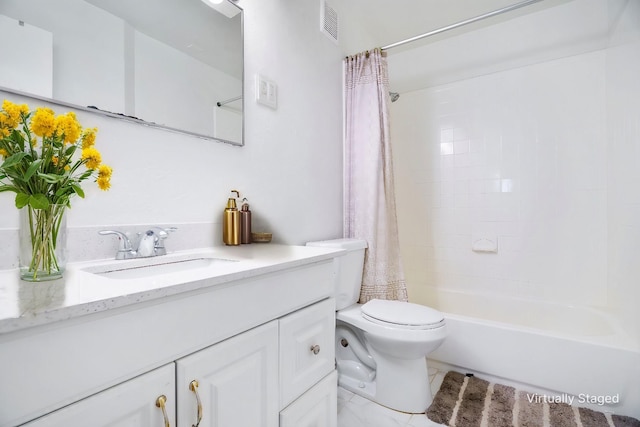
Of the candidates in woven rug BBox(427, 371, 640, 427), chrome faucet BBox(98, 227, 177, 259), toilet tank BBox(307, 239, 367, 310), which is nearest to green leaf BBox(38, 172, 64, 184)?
chrome faucet BBox(98, 227, 177, 259)

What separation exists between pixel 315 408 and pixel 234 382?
435 mm

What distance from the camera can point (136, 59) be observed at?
1025 mm

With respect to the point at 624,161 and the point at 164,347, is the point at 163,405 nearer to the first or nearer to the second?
the point at 164,347

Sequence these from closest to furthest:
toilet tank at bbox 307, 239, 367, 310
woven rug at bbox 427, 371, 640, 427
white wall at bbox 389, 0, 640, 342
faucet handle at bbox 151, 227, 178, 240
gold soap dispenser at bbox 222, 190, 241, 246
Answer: faucet handle at bbox 151, 227, 178, 240 < gold soap dispenser at bbox 222, 190, 241, 246 < woven rug at bbox 427, 371, 640, 427 < toilet tank at bbox 307, 239, 367, 310 < white wall at bbox 389, 0, 640, 342

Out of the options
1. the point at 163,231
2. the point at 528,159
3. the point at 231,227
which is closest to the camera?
the point at 163,231

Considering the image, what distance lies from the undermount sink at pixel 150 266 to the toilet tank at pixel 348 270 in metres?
0.74

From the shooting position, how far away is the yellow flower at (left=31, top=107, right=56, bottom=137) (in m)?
0.61

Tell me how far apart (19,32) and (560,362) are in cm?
246

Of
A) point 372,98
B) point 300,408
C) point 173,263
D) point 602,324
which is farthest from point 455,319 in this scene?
point 173,263

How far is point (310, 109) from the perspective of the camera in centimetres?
183

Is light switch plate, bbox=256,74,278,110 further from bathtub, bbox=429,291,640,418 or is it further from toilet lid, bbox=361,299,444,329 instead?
bathtub, bbox=429,291,640,418

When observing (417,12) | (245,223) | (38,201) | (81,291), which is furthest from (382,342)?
(417,12)

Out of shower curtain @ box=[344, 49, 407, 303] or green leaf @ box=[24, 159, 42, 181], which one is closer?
green leaf @ box=[24, 159, 42, 181]

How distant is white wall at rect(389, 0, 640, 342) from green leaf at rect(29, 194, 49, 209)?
7.84 ft
